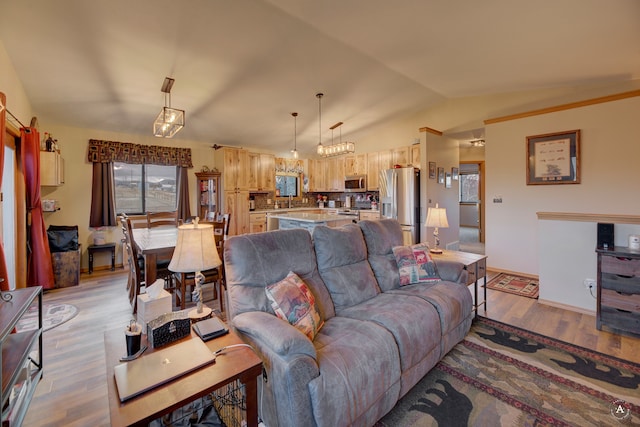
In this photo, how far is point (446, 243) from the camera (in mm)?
6203

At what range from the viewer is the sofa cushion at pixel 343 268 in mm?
2250

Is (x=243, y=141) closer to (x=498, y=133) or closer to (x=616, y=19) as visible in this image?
(x=498, y=133)

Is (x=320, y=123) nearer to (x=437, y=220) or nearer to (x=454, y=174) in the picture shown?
(x=454, y=174)

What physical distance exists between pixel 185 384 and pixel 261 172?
6105 millimetres

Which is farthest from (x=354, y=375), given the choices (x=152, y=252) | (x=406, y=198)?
(x=406, y=198)

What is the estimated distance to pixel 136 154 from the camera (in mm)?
5375

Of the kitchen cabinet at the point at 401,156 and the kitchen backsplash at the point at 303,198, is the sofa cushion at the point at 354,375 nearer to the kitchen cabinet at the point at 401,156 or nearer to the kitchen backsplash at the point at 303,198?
the kitchen cabinet at the point at 401,156

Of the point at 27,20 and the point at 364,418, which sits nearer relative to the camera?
the point at 364,418

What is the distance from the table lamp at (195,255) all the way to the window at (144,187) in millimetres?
4814

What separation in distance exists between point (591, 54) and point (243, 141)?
5894mm

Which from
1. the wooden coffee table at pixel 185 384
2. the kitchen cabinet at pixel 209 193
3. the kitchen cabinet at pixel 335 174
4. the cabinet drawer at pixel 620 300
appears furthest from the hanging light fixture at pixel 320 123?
the cabinet drawer at pixel 620 300

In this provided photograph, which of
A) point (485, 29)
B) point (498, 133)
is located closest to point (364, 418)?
point (485, 29)

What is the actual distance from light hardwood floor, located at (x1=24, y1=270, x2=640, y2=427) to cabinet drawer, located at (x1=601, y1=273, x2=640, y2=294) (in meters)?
0.45

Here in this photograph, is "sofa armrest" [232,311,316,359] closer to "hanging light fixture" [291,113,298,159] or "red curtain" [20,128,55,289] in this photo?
"hanging light fixture" [291,113,298,159]
